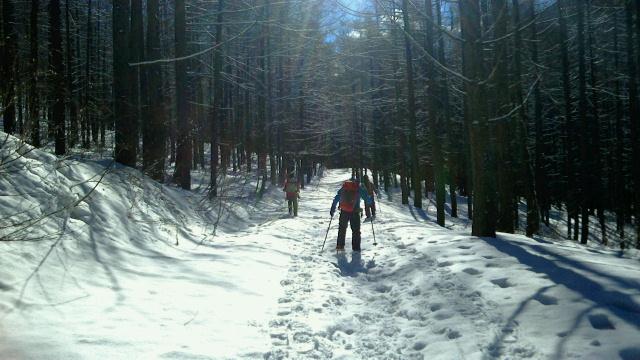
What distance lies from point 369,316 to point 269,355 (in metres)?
1.74

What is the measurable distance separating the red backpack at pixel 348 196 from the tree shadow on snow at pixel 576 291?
3714 mm

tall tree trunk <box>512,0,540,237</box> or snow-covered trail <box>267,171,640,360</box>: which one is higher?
tall tree trunk <box>512,0,540,237</box>

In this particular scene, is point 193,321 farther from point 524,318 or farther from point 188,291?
point 524,318

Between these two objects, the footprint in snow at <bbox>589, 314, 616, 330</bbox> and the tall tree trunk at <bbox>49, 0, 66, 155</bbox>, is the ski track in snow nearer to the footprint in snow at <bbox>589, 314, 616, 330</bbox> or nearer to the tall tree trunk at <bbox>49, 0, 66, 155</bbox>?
the footprint in snow at <bbox>589, 314, 616, 330</bbox>

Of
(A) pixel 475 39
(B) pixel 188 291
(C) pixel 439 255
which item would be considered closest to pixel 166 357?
(B) pixel 188 291

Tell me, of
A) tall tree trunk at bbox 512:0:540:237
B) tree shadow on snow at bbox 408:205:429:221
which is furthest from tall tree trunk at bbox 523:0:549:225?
tree shadow on snow at bbox 408:205:429:221

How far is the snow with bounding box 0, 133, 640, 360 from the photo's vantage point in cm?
375

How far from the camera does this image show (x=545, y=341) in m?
3.81

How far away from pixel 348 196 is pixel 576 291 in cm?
551

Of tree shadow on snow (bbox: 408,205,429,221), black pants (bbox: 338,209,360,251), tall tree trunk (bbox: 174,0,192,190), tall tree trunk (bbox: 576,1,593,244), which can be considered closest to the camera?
black pants (bbox: 338,209,360,251)

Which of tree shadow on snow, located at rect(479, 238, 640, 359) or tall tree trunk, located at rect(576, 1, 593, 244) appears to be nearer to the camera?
tree shadow on snow, located at rect(479, 238, 640, 359)

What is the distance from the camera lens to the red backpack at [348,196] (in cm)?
956

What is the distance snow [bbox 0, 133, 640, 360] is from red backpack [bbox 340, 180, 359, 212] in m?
1.44

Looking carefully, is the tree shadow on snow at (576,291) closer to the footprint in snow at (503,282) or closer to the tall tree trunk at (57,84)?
the footprint in snow at (503,282)
